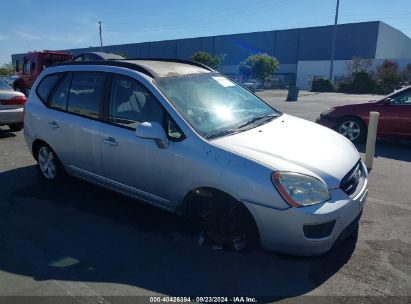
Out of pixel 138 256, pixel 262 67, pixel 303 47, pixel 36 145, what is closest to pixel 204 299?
pixel 138 256

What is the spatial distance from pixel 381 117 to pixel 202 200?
5901 mm

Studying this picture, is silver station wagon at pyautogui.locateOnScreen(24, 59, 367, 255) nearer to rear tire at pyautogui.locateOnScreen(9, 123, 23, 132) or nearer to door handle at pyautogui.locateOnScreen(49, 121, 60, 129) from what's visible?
door handle at pyautogui.locateOnScreen(49, 121, 60, 129)

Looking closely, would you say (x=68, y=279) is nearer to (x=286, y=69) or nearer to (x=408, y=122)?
(x=408, y=122)

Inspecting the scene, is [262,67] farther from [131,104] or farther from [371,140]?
[131,104]

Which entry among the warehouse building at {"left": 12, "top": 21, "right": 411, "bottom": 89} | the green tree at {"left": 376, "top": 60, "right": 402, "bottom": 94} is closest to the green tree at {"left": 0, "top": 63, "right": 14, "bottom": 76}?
the warehouse building at {"left": 12, "top": 21, "right": 411, "bottom": 89}

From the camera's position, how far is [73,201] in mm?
4676

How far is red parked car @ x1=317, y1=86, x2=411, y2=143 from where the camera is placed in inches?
303

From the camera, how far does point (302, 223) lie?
291 centimetres

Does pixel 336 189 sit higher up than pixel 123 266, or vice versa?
pixel 336 189

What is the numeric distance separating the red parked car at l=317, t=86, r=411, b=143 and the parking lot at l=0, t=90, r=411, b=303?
3.50m

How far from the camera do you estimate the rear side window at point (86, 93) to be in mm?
4281

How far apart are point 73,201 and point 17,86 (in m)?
14.4

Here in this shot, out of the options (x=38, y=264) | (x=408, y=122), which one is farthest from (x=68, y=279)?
(x=408, y=122)

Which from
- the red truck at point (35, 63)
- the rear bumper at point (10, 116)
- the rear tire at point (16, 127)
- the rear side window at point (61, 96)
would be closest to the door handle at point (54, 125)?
the rear side window at point (61, 96)
